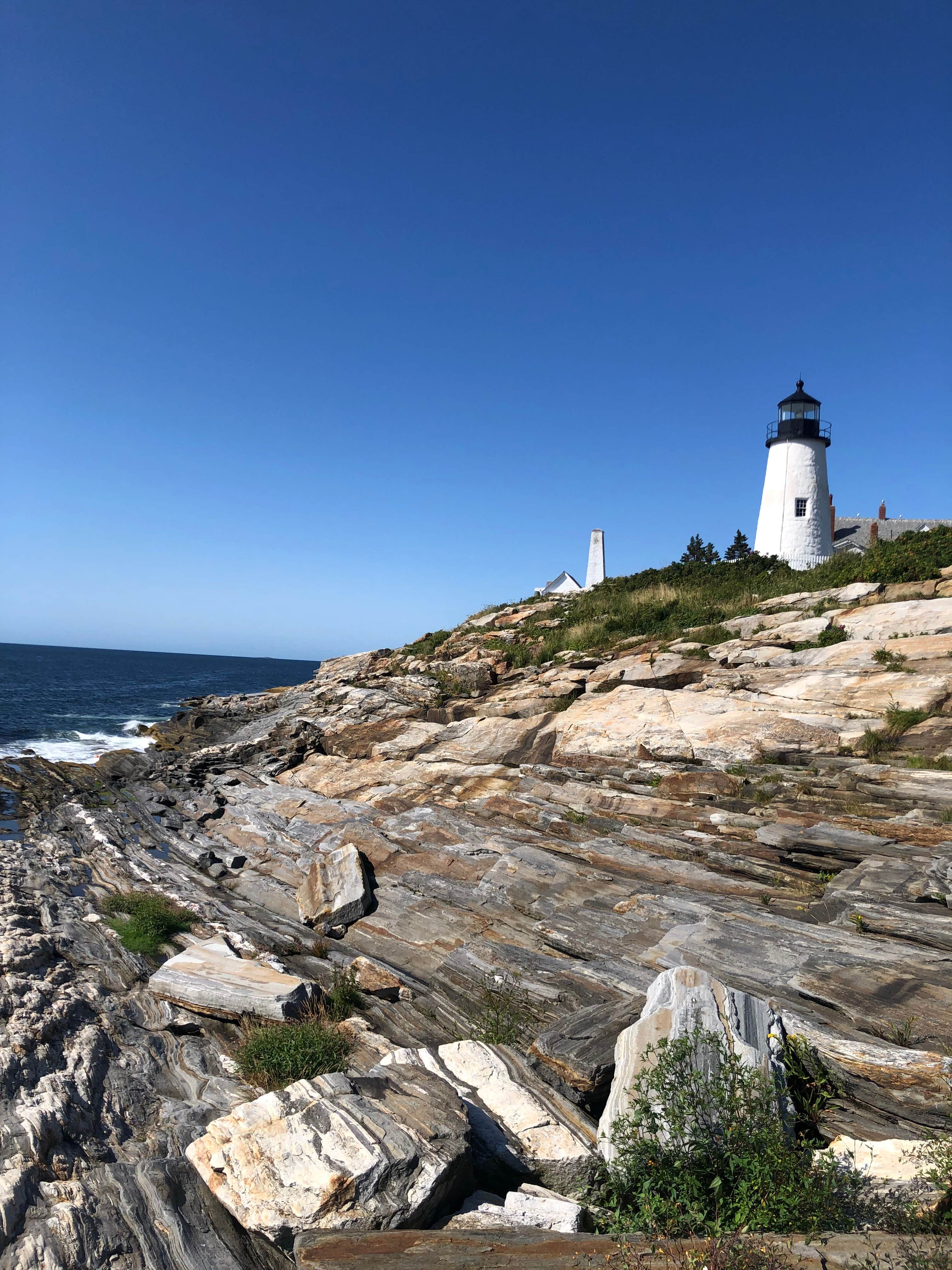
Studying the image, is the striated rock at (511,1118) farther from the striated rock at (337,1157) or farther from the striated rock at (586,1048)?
the striated rock at (337,1157)

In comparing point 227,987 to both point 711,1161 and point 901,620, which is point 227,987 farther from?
point 901,620

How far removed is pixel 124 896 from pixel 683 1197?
47.0 ft

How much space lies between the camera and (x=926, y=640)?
14891 mm

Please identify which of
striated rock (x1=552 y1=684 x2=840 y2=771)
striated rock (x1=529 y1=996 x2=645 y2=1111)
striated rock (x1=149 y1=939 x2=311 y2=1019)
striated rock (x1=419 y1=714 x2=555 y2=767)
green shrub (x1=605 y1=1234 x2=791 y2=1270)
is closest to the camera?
green shrub (x1=605 y1=1234 x2=791 y2=1270)

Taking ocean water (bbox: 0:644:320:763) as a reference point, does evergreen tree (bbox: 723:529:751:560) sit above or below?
above

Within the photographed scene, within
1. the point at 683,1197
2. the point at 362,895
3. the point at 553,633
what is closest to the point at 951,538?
the point at 553,633

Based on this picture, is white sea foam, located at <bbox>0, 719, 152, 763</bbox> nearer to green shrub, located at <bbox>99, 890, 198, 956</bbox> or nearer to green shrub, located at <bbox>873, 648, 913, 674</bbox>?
green shrub, located at <bbox>99, 890, 198, 956</bbox>

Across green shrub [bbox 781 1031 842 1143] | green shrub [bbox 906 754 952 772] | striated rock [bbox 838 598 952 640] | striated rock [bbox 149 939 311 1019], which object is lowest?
striated rock [bbox 149 939 311 1019]

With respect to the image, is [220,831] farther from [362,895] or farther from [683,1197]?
[683,1197]

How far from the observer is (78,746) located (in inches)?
1565

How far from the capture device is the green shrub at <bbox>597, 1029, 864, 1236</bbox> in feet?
15.6

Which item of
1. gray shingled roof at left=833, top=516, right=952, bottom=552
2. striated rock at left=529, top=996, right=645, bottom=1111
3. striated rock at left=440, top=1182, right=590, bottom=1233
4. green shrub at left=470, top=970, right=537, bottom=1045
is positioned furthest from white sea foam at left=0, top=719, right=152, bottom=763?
gray shingled roof at left=833, top=516, right=952, bottom=552

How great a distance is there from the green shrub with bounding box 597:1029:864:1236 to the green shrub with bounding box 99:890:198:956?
1031 centimetres

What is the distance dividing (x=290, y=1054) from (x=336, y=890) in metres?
6.07
